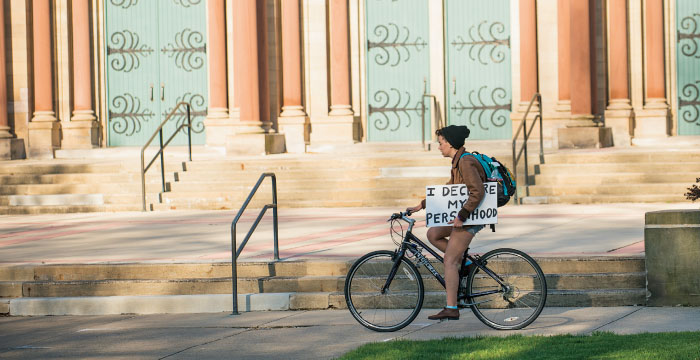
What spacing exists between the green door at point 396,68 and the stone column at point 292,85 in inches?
61.1

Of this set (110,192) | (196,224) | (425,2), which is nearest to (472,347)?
(196,224)

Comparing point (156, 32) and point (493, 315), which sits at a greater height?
point (156, 32)

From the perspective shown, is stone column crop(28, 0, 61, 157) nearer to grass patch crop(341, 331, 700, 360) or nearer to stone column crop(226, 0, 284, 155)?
stone column crop(226, 0, 284, 155)

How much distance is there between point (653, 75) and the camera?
893 inches

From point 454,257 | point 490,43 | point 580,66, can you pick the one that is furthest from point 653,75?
point 454,257

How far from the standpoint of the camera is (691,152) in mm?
17672

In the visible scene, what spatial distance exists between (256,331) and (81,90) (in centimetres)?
1673

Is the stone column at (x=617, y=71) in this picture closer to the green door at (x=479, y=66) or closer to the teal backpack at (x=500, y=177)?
the green door at (x=479, y=66)

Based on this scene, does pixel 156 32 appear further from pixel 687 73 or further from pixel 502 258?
pixel 502 258

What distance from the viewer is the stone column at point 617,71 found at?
73.7 ft

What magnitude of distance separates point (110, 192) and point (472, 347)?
12.2 m

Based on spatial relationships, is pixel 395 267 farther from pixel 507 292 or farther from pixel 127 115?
pixel 127 115

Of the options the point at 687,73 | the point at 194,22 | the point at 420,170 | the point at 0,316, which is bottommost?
the point at 0,316

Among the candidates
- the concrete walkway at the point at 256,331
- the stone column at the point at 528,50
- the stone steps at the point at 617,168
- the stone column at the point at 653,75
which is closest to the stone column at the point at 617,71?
the stone column at the point at 653,75
